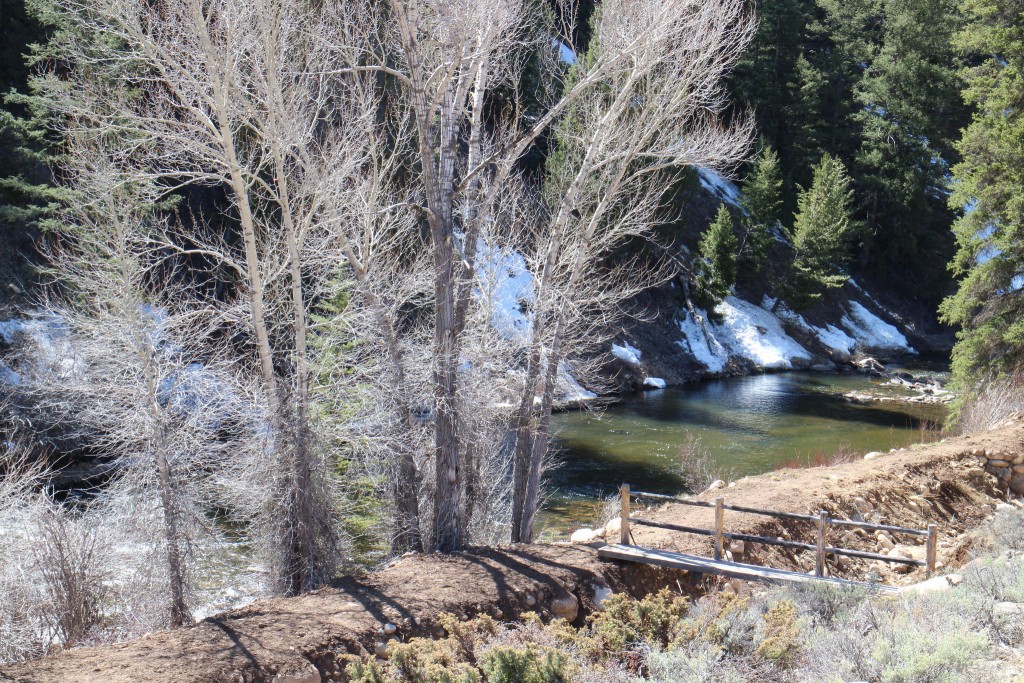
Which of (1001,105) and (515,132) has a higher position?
(1001,105)

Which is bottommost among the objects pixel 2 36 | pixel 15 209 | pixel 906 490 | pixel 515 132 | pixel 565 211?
pixel 906 490

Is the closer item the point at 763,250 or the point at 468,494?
the point at 468,494

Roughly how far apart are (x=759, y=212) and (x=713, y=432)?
57.2ft

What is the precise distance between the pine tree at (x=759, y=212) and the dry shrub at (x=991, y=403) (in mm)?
18943

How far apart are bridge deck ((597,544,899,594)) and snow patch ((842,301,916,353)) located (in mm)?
33698

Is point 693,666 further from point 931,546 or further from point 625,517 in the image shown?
point 931,546

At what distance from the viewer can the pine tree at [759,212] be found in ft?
123

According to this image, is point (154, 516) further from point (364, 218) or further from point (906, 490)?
point (906, 490)

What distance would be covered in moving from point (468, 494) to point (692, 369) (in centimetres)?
2336

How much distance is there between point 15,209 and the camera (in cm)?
1941

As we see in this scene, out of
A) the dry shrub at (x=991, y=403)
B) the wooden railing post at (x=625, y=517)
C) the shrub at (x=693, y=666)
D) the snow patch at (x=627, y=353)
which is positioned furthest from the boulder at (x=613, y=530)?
the snow patch at (x=627, y=353)

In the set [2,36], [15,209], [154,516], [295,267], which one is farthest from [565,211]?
[2,36]

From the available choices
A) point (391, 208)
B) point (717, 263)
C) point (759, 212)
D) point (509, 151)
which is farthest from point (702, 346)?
point (391, 208)

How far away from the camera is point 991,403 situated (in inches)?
725
